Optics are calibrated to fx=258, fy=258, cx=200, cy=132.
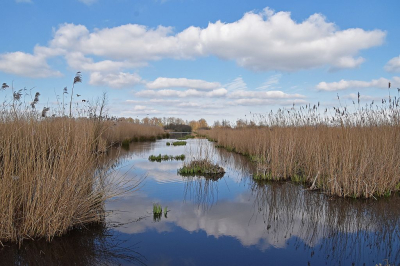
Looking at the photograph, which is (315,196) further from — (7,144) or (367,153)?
(7,144)

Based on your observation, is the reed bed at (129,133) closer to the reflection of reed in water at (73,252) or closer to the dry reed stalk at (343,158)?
the dry reed stalk at (343,158)

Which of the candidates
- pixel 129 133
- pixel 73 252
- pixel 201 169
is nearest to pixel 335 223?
pixel 73 252

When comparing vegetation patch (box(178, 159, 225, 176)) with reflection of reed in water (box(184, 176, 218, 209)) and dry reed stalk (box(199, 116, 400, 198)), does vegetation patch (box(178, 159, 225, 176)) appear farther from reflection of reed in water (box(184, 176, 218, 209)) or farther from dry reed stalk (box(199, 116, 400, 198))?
dry reed stalk (box(199, 116, 400, 198))

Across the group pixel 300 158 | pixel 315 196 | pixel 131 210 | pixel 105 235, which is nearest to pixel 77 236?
pixel 105 235

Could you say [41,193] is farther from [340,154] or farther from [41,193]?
[340,154]

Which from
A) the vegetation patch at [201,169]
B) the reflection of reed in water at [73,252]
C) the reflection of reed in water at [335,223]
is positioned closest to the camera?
the reflection of reed in water at [73,252]

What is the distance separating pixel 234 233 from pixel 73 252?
238 cm

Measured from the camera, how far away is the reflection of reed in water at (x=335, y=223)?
3.60 meters

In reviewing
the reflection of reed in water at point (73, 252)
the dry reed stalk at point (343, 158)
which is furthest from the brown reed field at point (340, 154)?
the reflection of reed in water at point (73, 252)

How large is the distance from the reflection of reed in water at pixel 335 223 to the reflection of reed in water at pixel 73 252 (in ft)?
7.39

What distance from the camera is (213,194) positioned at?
6.52 m

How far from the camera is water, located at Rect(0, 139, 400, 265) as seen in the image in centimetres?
335

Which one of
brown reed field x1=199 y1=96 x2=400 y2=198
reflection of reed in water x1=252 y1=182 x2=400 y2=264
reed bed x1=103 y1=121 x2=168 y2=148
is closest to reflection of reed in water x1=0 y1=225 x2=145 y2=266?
reflection of reed in water x1=252 y1=182 x2=400 y2=264

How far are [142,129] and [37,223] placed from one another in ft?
82.9
